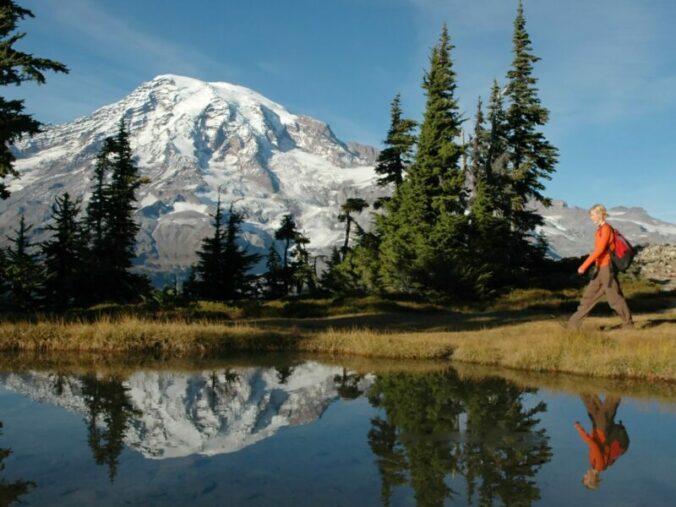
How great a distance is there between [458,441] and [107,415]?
4.68 meters

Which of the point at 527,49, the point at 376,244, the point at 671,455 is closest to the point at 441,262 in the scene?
the point at 376,244

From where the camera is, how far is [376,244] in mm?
42000

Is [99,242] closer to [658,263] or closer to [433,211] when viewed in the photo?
[433,211]

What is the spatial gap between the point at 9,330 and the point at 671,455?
45.4 feet

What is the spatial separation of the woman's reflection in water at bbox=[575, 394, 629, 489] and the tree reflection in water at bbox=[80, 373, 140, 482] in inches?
186

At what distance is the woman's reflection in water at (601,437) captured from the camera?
19.7ft

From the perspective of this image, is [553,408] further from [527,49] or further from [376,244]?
[527,49]

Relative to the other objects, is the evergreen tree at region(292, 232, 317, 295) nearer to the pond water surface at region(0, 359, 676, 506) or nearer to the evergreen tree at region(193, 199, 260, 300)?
the evergreen tree at region(193, 199, 260, 300)

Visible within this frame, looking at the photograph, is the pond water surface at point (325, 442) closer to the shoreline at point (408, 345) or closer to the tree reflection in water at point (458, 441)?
the tree reflection in water at point (458, 441)

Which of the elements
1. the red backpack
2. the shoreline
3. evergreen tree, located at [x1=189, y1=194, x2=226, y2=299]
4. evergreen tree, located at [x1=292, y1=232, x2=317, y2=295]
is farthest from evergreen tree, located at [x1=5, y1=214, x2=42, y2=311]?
evergreen tree, located at [x1=292, y1=232, x2=317, y2=295]

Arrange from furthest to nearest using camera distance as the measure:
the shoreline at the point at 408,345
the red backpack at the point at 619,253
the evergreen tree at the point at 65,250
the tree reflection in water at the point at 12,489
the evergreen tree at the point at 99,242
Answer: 1. the evergreen tree at the point at 65,250
2. the evergreen tree at the point at 99,242
3. the red backpack at the point at 619,253
4. the shoreline at the point at 408,345
5. the tree reflection in water at the point at 12,489

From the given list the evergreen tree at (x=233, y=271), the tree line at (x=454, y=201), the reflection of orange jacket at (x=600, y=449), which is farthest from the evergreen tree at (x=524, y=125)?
the reflection of orange jacket at (x=600, y=449)

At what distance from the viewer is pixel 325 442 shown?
7.09 meters

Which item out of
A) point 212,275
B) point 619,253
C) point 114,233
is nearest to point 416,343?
point 619,253
